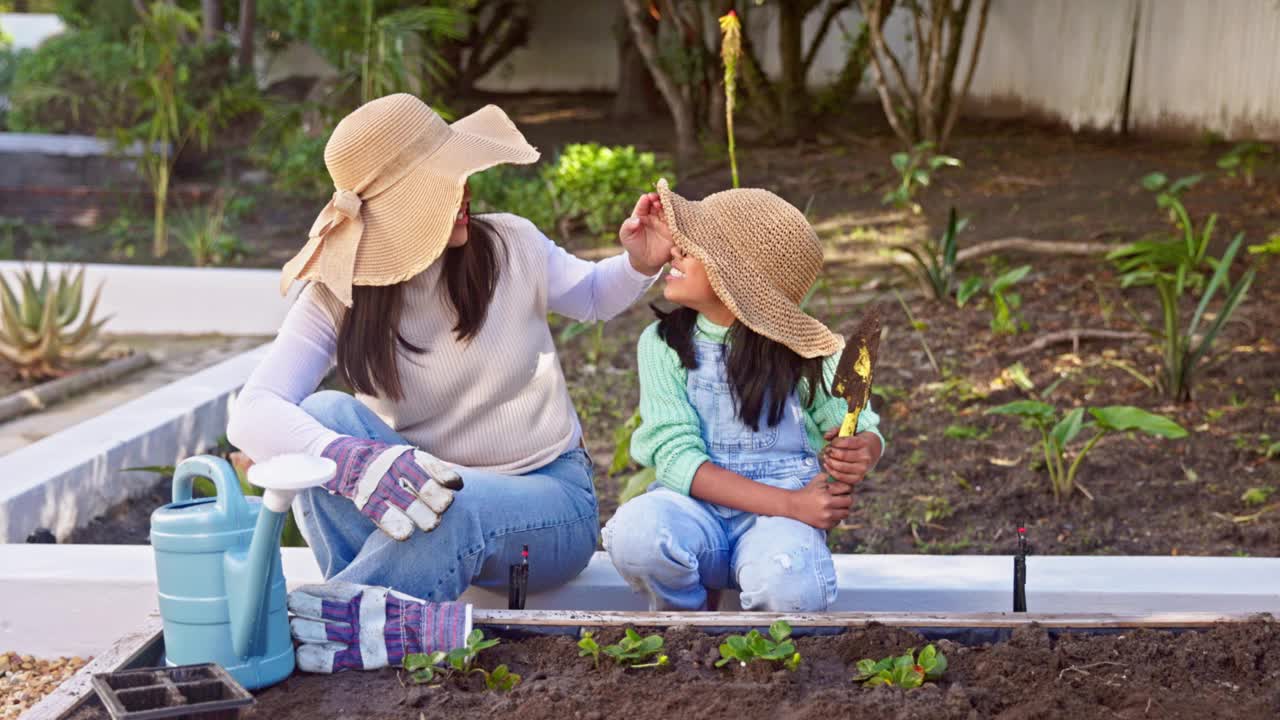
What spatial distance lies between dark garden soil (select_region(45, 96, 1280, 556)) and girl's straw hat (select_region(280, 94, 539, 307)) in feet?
2.45

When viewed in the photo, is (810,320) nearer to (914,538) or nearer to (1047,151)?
(914,538)

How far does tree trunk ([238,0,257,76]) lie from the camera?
10.2 meters

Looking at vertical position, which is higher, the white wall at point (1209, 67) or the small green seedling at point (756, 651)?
the white wall at point (1209, 67)

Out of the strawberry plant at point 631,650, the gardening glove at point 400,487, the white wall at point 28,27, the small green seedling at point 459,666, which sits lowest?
the small green seedling at point 459,666

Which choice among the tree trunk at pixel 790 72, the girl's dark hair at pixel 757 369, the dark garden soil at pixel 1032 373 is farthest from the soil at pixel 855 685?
the tree trunk at pixel 790 72

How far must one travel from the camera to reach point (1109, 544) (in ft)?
10.0

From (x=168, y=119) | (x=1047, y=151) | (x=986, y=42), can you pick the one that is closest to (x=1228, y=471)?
(x=1047, y=151)

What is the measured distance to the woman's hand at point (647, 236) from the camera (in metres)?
2.33

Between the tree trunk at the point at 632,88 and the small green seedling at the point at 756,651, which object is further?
the tree trunk at the point at 632,88

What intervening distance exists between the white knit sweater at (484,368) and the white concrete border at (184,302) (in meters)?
3.94

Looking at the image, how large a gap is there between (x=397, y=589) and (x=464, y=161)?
0.73 metres

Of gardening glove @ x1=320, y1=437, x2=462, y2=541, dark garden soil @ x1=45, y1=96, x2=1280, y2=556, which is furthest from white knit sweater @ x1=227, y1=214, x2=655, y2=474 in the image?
dark garden soil @ x1=45, y1=96, x2=1280, y2=556

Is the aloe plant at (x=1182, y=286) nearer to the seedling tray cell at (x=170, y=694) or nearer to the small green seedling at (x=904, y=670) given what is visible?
the small green seedling at (x=904, y=670)

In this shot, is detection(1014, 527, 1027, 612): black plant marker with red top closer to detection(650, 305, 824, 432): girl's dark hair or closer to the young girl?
the young girl
